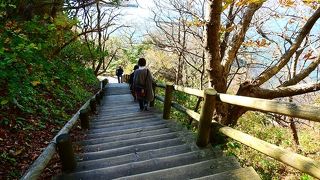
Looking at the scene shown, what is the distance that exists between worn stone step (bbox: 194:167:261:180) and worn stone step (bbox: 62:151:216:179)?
66 cm

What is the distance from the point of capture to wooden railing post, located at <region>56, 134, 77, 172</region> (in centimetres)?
357

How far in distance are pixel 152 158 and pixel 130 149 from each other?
23.6 inches

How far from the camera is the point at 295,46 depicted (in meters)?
6.71

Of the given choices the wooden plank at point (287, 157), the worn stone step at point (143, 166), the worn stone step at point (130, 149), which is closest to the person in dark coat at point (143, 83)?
the worn stone step at point (130, 149)

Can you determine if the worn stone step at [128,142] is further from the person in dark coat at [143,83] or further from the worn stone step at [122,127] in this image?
the person in dark coat at [143,83]

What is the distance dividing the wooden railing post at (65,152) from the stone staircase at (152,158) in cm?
12

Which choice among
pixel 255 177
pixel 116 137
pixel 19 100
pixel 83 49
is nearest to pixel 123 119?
pixel 116 137

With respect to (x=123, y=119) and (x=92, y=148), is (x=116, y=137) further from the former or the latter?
(x=123, y=119)

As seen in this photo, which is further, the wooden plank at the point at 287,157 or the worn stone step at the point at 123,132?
the worn stone step at the point at 123,132

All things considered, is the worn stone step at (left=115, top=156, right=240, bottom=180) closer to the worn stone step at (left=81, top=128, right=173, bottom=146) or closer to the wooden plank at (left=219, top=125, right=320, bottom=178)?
the wooden plank at (left=219, top=125, right=320, bottom=178)

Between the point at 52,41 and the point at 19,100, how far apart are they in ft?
12.6

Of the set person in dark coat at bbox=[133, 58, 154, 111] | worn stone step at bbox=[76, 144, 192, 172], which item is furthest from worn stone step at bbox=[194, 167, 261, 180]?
person in dark coat at bbox=[133, 58, 154, 111]

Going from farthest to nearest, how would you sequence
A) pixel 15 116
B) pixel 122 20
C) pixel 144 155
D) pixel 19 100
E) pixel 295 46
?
pixel 122 20 → pixel 295 46 → pixel 19 100 → pixel 15 116 → pixel 144 155

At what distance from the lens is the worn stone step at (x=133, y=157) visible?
153 inches
